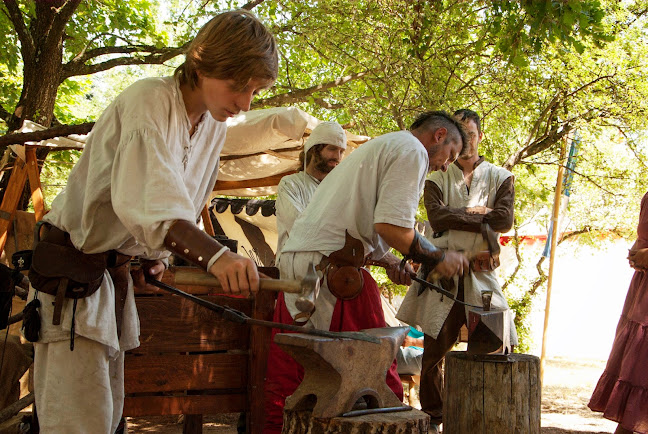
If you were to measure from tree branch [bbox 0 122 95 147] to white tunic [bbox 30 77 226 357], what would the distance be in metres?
2.20

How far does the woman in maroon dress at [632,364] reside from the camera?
4355 millimetres

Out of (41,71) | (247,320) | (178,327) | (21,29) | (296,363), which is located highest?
(21,29)

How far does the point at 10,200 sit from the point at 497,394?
15.9ft

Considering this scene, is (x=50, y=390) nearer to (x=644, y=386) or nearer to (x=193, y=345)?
(x=193, y=345)

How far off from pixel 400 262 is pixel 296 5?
571 centimetres

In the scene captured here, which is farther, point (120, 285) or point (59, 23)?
point (59, 23)

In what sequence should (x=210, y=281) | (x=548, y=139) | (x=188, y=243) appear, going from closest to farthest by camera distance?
(x=188, y=243), (x=210, y=281), (x=548, y=139)

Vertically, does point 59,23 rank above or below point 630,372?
above

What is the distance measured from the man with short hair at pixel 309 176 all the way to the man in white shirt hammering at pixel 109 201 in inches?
90.1

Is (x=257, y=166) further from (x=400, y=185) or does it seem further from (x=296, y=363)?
(x=400, y=185)

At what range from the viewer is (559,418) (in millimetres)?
6438

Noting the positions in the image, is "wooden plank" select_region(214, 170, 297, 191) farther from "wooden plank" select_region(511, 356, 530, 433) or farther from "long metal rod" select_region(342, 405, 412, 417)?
"long metal rod" select_region(342, 405, 412, 417)

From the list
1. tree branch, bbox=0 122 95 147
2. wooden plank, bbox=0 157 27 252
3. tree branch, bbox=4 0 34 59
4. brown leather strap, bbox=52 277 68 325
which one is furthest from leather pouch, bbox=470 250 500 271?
tree branch, bbox=4 0 34 59

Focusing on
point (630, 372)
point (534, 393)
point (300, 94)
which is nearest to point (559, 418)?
point (630, 372)
